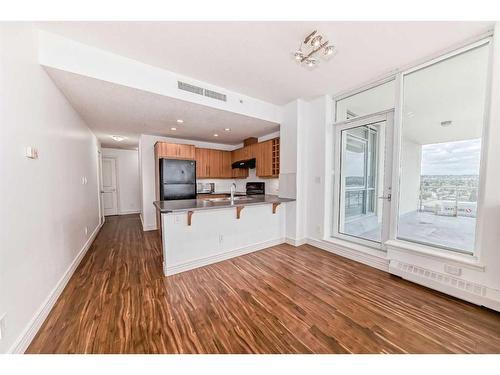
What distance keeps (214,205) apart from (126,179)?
238 inches

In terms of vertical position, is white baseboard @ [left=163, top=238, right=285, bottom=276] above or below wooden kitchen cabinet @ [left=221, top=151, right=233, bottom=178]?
below

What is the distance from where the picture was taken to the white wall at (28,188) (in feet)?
4.31

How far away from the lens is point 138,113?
3232 mm

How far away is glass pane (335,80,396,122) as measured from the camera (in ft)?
9.05

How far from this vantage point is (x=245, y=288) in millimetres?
2207

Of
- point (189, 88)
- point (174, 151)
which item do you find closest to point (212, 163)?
point (174, 151)

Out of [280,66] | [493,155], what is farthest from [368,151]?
[280,66]

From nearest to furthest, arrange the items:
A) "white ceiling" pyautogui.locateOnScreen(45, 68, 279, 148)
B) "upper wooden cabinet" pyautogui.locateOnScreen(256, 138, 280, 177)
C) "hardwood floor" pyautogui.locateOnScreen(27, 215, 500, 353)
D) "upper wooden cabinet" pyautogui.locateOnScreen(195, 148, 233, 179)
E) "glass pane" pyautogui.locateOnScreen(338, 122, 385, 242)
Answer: "hardwood floor" pyautogui.locateOnScreen(27, 215, 500, 353) < "white ceiling" pyautogui.locateOnScreen(45, 68, 279, 148) < "glass pane" pyautogui.locateOnScreen(338, 122, 385, 242) < "upper wooden cabinet" pyautogui.locateOnScreen(256, 138, 280, 177) < "upper wooden cabinet" pyautogui.locateOnScreen(195, 148, 233, 179)

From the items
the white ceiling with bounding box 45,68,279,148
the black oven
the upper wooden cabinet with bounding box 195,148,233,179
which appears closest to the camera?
the white ceiling with bounding box 45,68,279,148

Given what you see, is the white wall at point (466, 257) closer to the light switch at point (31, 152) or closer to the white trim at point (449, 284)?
the white trim at point (449, 284)

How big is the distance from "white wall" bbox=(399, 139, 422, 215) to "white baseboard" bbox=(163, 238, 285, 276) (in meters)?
2.19

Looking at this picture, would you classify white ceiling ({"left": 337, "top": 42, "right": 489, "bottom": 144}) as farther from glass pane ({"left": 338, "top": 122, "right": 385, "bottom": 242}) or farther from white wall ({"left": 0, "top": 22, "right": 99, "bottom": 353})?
white wall ({"left": 0, "top": 22, "right": 99, "bottom": 353})

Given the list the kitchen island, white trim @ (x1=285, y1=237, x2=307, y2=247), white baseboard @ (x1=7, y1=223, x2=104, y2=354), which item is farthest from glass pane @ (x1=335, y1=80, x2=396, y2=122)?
white baseboard @ (x1=7, y1=223, x2=104, y2=354)
